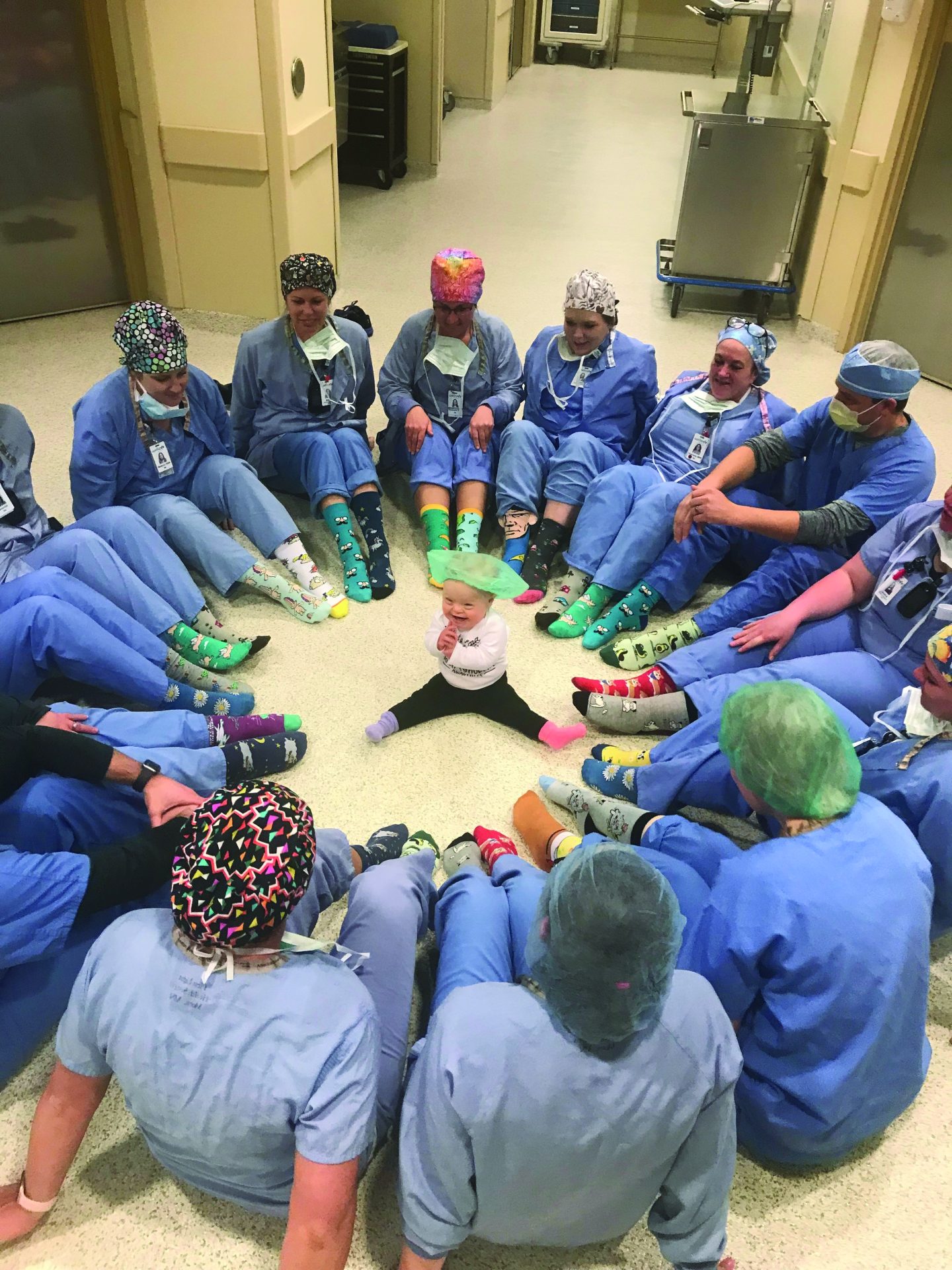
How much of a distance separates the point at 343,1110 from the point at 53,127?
4.71 metres

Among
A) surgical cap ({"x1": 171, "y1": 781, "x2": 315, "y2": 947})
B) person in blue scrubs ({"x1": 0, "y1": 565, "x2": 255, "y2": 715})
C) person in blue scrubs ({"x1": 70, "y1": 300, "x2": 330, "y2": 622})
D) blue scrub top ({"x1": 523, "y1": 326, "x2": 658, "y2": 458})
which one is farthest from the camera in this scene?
blue scrub top ({"x1": 523, "y1": 326, "x2": 658, "y2": 458})

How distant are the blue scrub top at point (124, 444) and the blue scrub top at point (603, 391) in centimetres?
109

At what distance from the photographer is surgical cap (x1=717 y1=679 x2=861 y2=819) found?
59.2 inches

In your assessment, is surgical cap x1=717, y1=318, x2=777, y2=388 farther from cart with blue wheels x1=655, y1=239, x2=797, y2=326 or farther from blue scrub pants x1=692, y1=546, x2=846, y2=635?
cart with blue wheels x1=655, y1=239, x2=797, y2=326

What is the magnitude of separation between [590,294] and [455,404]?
1.97 ft

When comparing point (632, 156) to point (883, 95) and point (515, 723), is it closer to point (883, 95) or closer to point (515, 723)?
point (883, 95)

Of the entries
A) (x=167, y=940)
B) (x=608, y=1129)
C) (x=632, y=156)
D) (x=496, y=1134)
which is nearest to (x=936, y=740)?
(x=608, y=1129)

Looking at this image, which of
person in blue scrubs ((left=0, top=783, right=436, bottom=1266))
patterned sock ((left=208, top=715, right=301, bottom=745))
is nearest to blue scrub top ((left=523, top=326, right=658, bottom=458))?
patterned sock ((left=208, top=715, right=301, bottom=745))

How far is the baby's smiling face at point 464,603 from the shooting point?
231 centimetres

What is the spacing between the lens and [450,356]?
10.4 ft

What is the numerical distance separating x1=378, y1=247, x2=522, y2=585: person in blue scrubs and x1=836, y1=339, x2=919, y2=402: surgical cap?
1.20 meters

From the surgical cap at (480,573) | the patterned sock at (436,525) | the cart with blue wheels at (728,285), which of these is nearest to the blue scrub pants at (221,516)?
the patterned sock at (436,525)

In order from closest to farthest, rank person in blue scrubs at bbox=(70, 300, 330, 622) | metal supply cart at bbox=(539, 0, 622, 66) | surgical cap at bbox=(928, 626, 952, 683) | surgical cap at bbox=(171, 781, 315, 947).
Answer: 1. surgical cap at bbox=(171, 781, 315, 947)
2. surgical cap at bbox=(928, 626, 952, 683)
3. person in blue scrubs at bbox=(70, 300, 330, 622)
4. metal supply cart at bbox=(539, 0, 622, 66)

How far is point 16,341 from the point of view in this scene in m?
4.53
